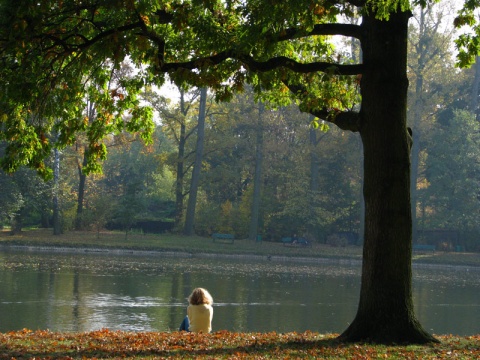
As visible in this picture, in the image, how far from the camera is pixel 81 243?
41.0 meters

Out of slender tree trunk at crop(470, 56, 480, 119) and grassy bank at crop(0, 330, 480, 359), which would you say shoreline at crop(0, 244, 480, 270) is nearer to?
slender tree trunk at crop(470, 56, 480, 119)

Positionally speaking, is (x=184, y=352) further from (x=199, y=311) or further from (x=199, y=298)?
(x=199, y=311)

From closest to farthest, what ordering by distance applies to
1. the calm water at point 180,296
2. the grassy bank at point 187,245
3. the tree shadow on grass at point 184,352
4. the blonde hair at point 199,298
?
the tree shadow on grass at point 184,352, the blonde hair at point 199,298, the calm water at point 180,296, the grassy bank at point 187,245

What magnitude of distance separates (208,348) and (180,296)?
1285cm

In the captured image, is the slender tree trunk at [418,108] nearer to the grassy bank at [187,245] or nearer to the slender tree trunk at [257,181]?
the grassy bank at [187,245]

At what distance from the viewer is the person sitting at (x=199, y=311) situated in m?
10.7

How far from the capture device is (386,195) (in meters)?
9.80

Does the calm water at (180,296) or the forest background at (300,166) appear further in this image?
the forest background at (300,166)

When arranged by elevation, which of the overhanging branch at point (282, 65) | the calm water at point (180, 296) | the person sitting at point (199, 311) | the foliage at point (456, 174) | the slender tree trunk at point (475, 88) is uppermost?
the slender tree trunk at point (475, 88)

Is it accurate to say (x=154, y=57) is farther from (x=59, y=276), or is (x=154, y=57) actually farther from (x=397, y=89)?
(x=59, y=276)

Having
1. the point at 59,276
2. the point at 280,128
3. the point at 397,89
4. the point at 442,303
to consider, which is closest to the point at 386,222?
the point at 397,89

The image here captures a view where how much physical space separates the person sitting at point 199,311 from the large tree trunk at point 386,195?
7.60 ft

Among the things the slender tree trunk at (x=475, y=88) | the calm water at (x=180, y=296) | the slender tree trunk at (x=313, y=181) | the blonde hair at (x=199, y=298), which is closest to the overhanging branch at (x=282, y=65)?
the blonde hair at (x=199, y=298)

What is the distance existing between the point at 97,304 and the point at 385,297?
11113 millimetres
